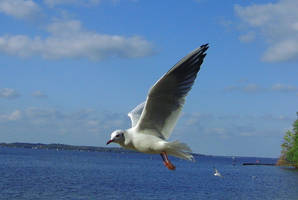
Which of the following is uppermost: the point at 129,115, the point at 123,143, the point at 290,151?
the point at 290,151

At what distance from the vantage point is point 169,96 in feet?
21.2

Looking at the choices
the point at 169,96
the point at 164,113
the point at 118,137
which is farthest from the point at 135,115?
the point at 118,137

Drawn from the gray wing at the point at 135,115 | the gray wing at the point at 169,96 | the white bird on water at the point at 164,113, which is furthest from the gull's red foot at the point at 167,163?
the gray wing at the point at 135,115

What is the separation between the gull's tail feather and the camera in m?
6.29

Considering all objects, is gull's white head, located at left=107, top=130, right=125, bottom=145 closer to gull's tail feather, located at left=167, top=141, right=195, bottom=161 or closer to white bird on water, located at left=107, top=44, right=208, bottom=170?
white bird on water, located at left=107, top=44, right=208, bottom=170

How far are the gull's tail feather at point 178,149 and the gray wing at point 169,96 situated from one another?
32 centimetres

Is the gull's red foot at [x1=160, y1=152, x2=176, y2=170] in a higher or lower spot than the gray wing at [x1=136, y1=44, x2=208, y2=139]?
lower

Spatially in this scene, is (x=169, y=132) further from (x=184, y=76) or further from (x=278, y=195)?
(x=278, y=195)

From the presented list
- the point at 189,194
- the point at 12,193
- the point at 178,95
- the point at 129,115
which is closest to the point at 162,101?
the point at 178,95

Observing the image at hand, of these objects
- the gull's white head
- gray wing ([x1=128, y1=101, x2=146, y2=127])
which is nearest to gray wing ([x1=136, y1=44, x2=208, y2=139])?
the gull's white head

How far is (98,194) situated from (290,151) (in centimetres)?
6202

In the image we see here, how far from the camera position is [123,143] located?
5797mm

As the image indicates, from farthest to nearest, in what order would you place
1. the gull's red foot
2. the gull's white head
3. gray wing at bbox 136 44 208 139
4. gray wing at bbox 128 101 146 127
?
gray wing at bbox 128 101 146 127 < gray wing at bbox 136 44 208 139 < the gull's white head < the gull's red foot

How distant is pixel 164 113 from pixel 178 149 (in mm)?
574
